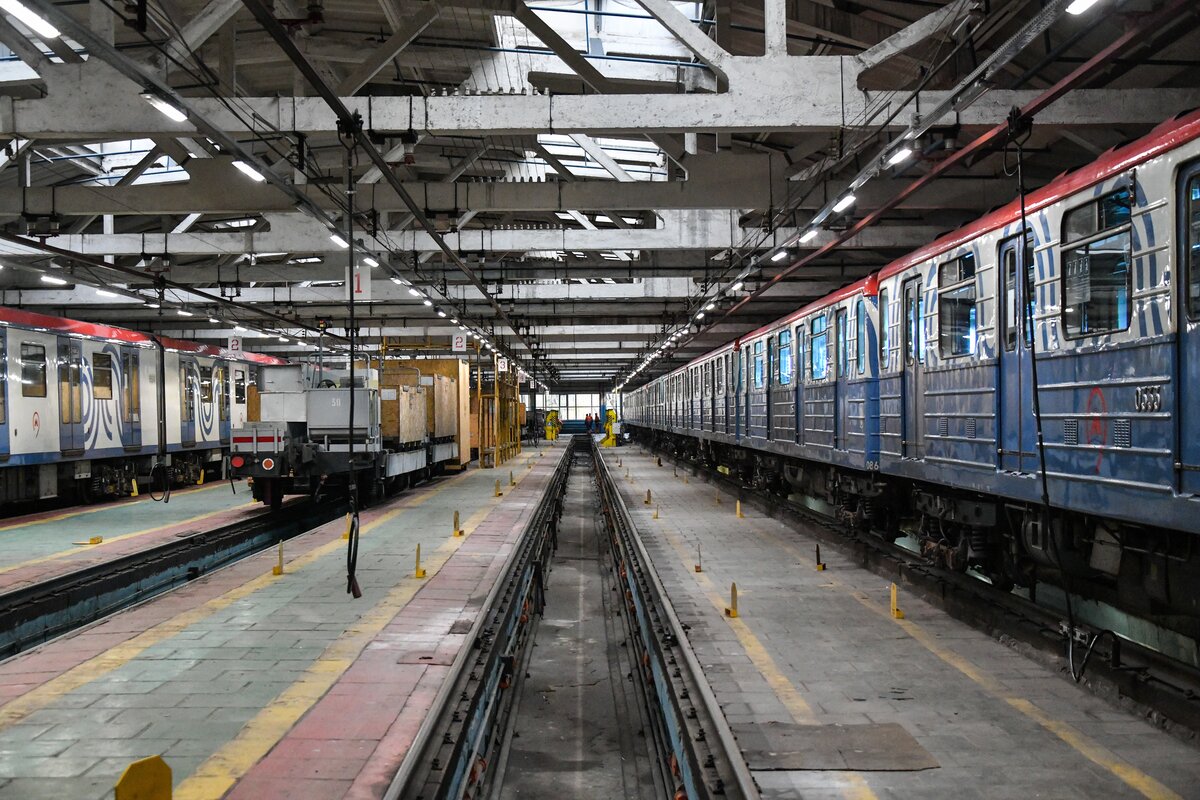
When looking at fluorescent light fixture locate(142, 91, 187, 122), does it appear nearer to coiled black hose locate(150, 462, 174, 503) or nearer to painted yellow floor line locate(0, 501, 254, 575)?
coiled black hose locate(150, 462, 174, 503)

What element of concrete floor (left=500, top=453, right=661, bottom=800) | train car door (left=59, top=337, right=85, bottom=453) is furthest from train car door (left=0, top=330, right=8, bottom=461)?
concrete floor (left=500, top=453, right=661, bottom=800)

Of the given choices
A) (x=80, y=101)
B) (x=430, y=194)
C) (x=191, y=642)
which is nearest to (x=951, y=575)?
(x=191, y=642)

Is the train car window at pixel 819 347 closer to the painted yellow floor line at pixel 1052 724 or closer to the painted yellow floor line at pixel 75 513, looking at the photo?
the painted yellow floor line at pixel 1052 724

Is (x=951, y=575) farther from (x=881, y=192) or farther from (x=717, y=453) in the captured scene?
(x=717, y=453)

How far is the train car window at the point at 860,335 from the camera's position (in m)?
10.6

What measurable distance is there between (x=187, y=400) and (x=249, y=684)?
18.5 m

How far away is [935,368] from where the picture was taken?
8367 mm

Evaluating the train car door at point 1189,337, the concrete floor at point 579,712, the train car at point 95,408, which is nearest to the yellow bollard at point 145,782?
the concrete floor at point 579,712

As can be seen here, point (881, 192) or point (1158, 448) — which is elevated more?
point (881, 192)

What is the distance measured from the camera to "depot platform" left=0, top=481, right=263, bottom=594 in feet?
34.3

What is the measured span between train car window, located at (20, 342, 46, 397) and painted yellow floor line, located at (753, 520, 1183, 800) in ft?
49.2

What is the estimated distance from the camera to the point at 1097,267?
572 cm

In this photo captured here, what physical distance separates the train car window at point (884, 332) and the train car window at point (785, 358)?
4529mm

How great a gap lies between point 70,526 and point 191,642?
9.09 metres
